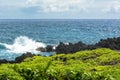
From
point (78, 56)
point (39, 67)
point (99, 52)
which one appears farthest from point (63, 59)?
point (39, 67)

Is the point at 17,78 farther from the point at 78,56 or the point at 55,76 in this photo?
the point at 78,56

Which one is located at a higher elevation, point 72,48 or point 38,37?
point 72,48

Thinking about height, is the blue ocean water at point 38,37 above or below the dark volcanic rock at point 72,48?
below

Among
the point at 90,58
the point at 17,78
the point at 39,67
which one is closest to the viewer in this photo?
the point at 17,78

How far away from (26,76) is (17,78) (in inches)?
8.3

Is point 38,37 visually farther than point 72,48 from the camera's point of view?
Yes

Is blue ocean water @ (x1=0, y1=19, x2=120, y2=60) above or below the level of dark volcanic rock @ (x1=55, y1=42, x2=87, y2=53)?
below

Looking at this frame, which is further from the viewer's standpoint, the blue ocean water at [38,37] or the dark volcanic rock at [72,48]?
the blue ocean water at [38,37]

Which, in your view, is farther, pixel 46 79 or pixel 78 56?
pixel 78 56

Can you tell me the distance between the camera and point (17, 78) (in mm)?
7543

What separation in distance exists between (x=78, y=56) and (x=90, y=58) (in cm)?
40

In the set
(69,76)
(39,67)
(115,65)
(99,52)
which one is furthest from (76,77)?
(99,52)

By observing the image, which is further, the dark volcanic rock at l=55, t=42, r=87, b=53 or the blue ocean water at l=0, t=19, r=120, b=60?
the blue ocean water at l=0, t=19, r=120, b=60

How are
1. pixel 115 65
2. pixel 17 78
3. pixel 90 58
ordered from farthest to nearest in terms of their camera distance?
1. pixel 90 58
2. pixel 115 65
3. pixel 17 78
